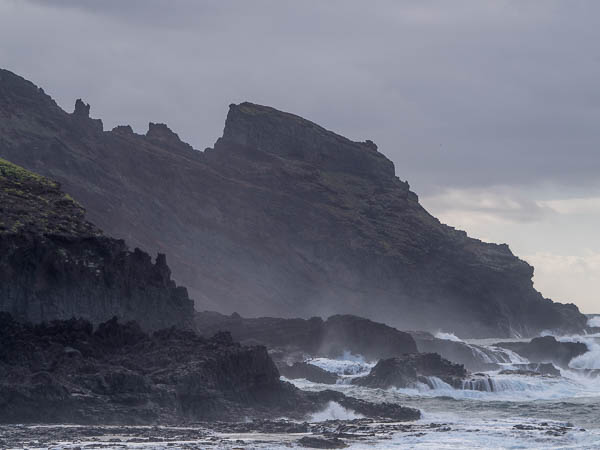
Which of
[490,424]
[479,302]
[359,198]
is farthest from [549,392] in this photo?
[359,198]

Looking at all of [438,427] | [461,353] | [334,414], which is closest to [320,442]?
[438,427]

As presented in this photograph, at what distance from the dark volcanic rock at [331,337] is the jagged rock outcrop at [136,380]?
37.5 meters

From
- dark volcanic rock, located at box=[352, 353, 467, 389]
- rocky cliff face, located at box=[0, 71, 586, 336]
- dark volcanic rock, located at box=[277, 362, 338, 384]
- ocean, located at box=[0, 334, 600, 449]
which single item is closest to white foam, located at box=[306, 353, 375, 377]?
ocean, located at box=[0, 334, 600, 449]

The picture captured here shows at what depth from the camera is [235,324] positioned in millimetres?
113062

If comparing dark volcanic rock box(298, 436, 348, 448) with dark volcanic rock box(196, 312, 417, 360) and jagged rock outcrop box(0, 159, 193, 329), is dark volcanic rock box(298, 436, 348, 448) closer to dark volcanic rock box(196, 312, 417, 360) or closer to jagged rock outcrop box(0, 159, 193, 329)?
jagged rock outcrop box(0, 159, 193, 329)

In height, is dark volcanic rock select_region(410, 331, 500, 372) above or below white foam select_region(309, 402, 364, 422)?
above

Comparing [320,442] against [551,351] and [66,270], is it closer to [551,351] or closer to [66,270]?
[66,270]

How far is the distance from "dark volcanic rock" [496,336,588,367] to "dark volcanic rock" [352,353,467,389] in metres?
30.7

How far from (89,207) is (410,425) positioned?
99.7m

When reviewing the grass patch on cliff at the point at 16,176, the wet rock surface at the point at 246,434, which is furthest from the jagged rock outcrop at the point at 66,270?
the wet rock surface at the point at 246,434

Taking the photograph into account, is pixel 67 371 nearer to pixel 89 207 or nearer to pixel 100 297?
pixel 100 297

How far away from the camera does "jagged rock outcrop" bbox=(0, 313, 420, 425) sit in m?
52.4

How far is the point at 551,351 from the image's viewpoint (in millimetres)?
120500

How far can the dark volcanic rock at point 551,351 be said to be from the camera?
389 feet
